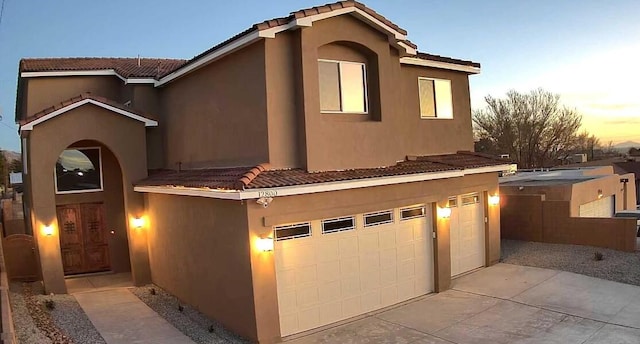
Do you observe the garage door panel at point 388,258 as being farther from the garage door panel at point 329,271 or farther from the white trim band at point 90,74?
the white trim band at point 90,74

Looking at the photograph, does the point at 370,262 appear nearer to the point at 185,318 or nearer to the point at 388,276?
the point at 388,276

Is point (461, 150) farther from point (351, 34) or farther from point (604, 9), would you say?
point (604, 9)

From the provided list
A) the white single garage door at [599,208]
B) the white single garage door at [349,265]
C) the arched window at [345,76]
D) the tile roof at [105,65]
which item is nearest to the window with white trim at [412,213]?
the white single garage door at [349,265]

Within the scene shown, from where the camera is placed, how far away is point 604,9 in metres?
18.9

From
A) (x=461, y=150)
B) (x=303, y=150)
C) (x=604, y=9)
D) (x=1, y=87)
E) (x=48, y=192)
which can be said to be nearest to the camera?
(x=303, y=150)

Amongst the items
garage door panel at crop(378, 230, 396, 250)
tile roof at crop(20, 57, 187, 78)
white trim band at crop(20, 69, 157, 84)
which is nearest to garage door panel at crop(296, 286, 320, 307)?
garage door panel at crop(378, 230, 396, 250)

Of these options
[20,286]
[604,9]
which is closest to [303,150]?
[20,286]

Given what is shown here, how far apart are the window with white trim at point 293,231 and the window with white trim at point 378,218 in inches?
61.4

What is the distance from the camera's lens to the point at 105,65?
1628cm

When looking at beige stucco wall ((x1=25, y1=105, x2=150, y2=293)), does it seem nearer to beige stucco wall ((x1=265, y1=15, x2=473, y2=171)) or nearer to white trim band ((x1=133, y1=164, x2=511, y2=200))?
white trim band ((x1=133, y1=164, x2=511, y2=200))

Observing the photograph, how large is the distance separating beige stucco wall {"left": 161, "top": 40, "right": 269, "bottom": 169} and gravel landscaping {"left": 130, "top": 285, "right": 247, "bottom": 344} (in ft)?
12.0

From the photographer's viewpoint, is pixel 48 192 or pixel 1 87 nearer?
pixel 48 192

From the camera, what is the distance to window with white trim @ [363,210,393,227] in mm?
10367

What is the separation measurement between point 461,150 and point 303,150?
713 centimetres
